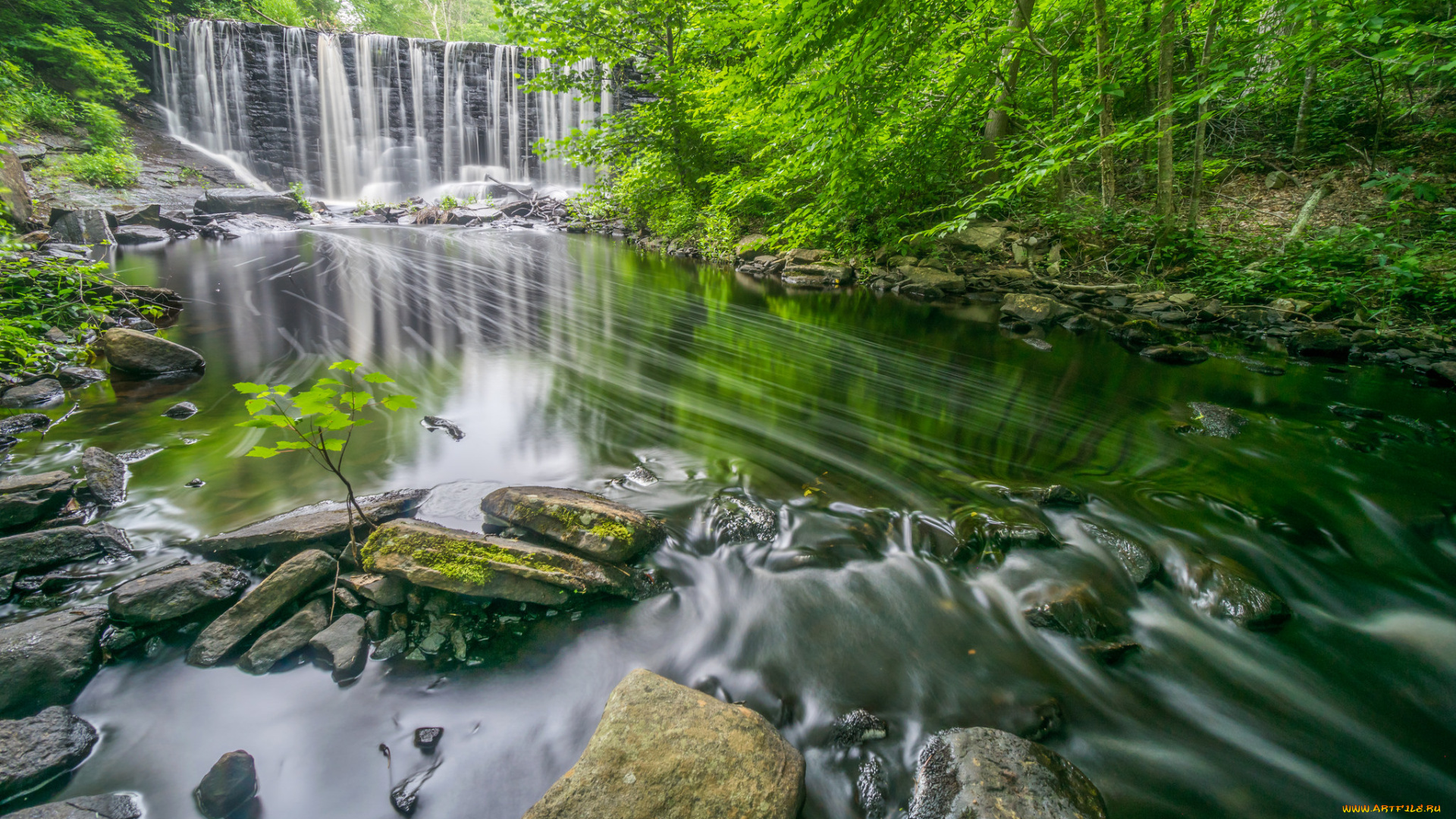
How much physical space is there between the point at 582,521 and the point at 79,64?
3188 cm

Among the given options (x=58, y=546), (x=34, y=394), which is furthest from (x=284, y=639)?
(x=34, y=394)

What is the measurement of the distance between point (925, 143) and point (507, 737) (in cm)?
1052

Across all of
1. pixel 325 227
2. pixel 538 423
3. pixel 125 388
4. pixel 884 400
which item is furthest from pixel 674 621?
pixel 325 227

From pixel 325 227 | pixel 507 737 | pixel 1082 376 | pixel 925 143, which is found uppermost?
pixel 925 143

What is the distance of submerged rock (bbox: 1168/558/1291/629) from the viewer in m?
2.19

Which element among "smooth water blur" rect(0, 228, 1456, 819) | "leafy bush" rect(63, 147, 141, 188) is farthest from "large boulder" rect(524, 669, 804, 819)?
"leafy bush" rect(63, 147, 141, 188)

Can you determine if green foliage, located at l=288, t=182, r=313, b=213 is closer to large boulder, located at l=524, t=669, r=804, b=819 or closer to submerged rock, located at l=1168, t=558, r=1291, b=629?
large boulder, located at l=524, t=669, r=804, b=819

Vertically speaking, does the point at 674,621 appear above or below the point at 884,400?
below

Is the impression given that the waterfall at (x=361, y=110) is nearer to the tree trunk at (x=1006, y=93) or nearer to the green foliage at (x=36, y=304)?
the tree trunk at (x=1006, y=93)

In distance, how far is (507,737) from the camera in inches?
66.4

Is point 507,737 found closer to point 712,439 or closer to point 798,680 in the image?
point 798,680

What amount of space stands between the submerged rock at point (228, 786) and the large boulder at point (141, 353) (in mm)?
4520

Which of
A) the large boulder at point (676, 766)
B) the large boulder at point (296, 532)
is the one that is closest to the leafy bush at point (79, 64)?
the large boulder at point (296, 532)

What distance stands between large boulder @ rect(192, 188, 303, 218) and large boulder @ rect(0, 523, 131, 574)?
77.2 ft
